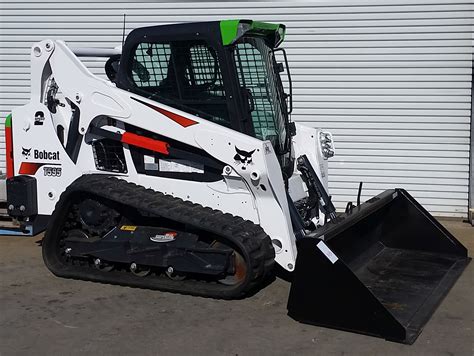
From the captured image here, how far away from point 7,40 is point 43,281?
5054mm

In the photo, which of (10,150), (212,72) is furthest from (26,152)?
(212,72)

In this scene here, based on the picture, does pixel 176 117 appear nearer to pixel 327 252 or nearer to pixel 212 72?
A: pixel 212 72

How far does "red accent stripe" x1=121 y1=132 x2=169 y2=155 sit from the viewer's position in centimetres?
584

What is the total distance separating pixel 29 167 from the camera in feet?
21.4

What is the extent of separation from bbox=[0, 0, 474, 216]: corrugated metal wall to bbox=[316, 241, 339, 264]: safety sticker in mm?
4483

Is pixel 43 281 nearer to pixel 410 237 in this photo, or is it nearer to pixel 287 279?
pixel 287 279

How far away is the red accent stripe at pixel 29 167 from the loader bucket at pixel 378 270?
116 inches

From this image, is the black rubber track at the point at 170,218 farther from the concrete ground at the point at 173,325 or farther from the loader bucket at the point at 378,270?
the loader bucket at the point at 378,270

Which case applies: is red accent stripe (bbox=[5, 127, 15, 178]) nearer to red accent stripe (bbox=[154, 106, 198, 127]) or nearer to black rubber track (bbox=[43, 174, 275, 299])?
black rubber track (bbox=[43, 174, 275, 299])

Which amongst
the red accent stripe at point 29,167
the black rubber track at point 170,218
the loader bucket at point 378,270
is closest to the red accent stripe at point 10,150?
the red accent stripe at point 29,167

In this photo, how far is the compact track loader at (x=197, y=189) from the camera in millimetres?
5410

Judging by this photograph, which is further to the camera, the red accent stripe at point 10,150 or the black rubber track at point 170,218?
the red accent stripe at point 10,150

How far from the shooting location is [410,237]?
6730 mm

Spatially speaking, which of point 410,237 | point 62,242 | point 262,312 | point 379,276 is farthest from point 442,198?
point 62,242
